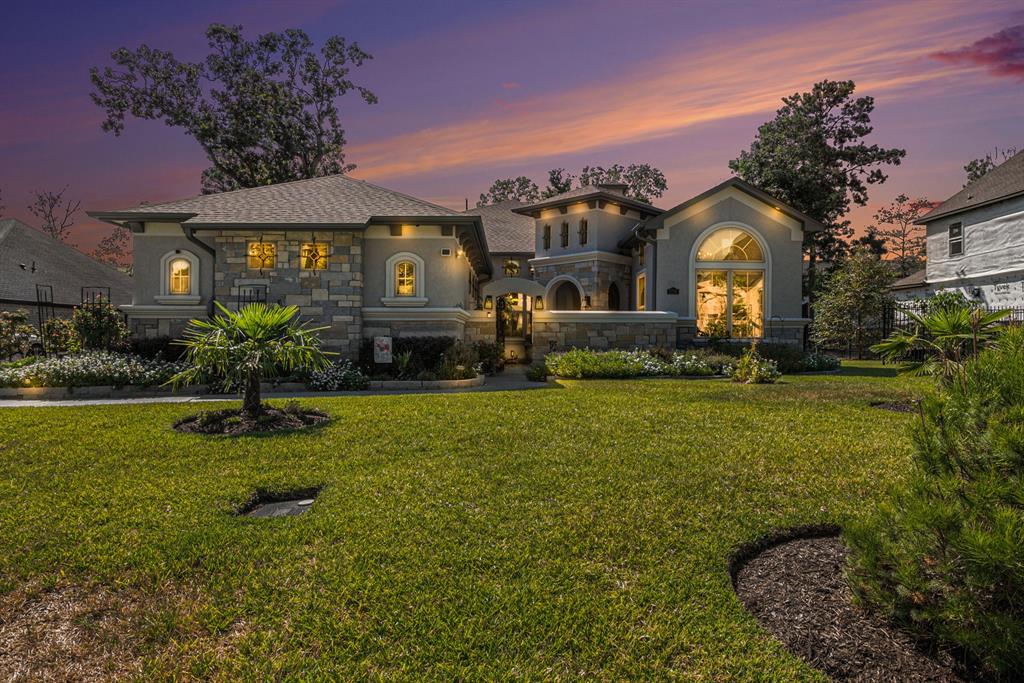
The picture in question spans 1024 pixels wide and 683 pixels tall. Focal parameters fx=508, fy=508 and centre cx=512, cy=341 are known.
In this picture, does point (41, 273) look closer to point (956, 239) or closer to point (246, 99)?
point (246, 99)

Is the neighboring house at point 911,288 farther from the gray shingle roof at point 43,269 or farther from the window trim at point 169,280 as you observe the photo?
the gray shingle roof at point 43,269

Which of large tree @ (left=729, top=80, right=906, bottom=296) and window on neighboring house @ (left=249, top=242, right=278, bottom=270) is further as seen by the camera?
large tree @ (left=729, top=80, right=906, bottom=296)

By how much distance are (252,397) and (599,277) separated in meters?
17.9

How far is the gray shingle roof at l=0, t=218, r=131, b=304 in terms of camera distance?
894 inches

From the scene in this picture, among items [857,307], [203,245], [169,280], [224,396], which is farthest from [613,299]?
[224,396]

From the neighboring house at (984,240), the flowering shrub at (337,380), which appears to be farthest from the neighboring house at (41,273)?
the neighboring house at (984,240)

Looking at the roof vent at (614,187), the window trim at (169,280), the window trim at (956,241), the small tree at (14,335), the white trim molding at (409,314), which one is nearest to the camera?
the small tree at (14,335)

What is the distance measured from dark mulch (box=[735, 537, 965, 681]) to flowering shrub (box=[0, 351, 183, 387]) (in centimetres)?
1233

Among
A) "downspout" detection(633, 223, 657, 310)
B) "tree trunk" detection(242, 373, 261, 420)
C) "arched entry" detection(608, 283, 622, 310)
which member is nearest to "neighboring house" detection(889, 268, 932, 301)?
"arched entry" detection(608, 283, 622, 310)

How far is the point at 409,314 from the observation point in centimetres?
1455

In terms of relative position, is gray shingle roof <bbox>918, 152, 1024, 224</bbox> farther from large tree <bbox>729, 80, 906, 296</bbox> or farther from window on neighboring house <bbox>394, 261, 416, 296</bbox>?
window on neighboring house <bbox>394, 261, 416, 296</bbox>

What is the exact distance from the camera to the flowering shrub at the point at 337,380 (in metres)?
11.6

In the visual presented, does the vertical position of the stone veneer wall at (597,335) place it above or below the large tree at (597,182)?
below

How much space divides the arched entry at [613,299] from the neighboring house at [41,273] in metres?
22.7
